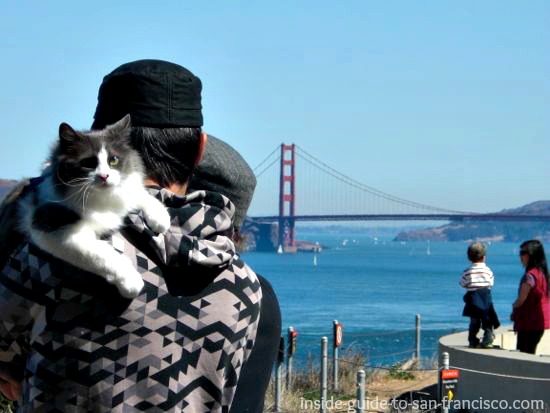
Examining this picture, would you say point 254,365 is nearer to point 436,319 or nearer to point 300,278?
point 436,319

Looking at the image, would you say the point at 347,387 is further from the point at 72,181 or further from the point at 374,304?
the point at 374,304

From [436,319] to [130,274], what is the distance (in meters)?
39.1

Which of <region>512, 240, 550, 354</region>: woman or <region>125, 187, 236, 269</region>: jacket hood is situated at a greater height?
<region>125, 187, 236, 269</region>: jacket hood

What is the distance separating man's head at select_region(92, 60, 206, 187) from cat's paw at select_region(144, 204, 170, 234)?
5.3 inches

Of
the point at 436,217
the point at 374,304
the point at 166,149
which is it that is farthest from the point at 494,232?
the point at 166,149

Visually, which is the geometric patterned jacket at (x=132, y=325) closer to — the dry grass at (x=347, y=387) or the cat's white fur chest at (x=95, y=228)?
the cat's white fur chest at (x=95, y=228)

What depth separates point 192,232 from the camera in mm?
1625

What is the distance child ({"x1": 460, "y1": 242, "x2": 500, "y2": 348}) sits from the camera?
8.77m

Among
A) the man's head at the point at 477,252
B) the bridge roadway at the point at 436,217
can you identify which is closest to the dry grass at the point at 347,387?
the man's head at the point at 477,252

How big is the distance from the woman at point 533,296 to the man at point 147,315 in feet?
22.1

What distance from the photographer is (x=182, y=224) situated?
1639 millimetres

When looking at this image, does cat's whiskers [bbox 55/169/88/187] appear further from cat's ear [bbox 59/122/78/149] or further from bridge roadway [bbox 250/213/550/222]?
bridge roadway [bbox 250/213/550/222]

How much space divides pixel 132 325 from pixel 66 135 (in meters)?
0.30

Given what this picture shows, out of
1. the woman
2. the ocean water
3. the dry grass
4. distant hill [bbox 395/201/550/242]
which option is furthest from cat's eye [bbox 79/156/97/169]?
distant hill [bbox 395/201/550/242]
